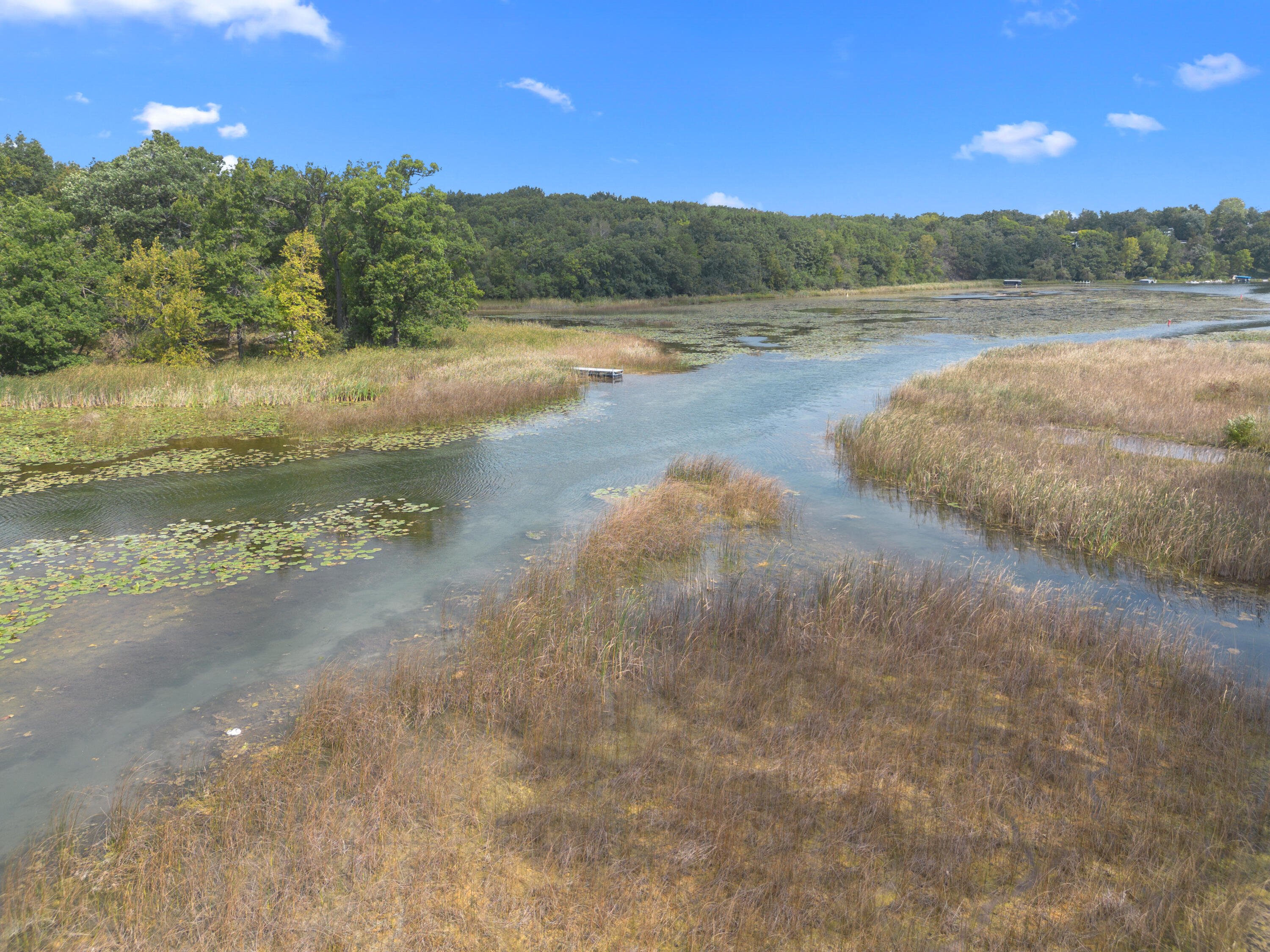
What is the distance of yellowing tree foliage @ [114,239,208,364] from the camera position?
3059 cm

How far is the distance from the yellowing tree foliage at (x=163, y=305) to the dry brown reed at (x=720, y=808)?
28.2 metres

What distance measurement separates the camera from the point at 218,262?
3144 cm

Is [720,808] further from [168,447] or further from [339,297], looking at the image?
[339,297]

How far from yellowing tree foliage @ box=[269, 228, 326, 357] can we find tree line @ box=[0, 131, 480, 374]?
2.8 inches

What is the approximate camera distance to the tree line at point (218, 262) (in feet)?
94.8

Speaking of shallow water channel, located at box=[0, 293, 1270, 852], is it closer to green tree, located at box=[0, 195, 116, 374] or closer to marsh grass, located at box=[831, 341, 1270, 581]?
marsh grass, located at box=[831, 341, 1270, 581]

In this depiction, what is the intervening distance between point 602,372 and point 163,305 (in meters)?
18.7

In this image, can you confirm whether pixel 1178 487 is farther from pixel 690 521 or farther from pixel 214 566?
pixel 214 566

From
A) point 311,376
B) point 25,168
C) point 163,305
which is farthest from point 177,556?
point 25,168

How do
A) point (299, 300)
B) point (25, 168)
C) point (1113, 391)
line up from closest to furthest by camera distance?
1. point (1113, 391)
2. point (299, 300)
3. point (25, 168)

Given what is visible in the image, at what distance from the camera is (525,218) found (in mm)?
122250

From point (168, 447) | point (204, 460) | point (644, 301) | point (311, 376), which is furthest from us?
point (644, 301)

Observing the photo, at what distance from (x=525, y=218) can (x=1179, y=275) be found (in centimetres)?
14336

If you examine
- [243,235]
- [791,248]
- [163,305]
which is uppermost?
[791,248]
